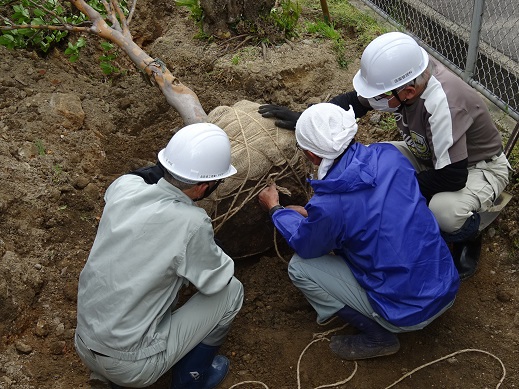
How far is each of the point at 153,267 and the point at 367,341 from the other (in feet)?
3.98

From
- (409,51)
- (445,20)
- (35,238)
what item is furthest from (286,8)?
(35,238)

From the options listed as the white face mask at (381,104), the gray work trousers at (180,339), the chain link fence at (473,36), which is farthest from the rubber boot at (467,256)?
the gray work trousers at (180,339)

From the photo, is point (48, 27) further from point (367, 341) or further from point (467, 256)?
point (467, 256)

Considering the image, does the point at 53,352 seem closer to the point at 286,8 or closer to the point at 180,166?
the point at 180,166

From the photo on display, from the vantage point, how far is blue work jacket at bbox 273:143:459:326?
2.66m

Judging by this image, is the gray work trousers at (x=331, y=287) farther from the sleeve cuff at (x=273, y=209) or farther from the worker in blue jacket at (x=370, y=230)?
the sleeve cuff at (x=273, y=209)

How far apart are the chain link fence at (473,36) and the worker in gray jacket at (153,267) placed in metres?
2.36

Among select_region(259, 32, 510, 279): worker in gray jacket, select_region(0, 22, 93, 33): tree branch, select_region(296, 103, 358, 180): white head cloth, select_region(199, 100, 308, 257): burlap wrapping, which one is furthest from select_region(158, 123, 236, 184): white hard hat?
select_region(0, 22, 93, 33): tree branch

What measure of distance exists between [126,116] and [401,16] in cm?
264

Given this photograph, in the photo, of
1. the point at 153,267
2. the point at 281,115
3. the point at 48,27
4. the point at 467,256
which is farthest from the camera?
the point at 48,27

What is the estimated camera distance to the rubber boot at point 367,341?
9.77 feet

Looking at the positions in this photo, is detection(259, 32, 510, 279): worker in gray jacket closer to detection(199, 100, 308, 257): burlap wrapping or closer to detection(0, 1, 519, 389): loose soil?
detection(199, 100, 308, 257): burlap wrapping

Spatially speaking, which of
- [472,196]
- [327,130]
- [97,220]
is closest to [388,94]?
[327,130]

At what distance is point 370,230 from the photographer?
2.68 m
